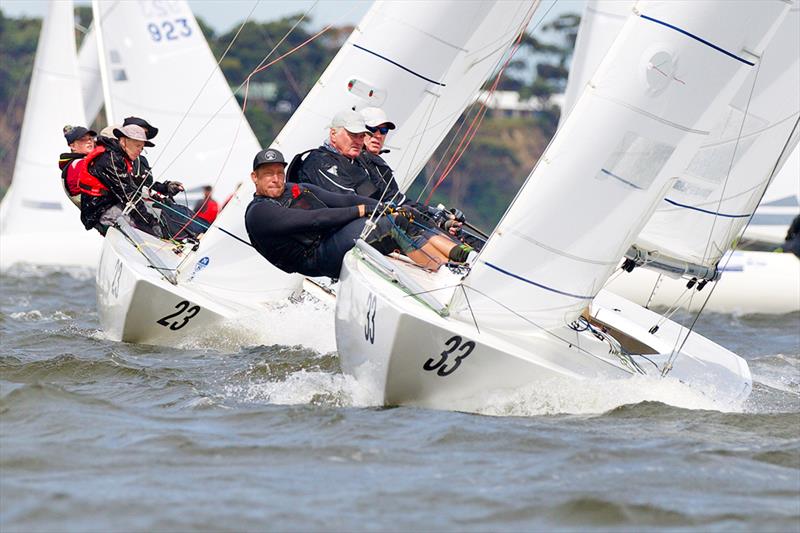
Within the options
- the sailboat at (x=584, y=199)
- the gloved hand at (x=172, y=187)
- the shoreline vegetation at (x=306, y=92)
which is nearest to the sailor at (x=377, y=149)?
the sailboat at (x=584, y=199)

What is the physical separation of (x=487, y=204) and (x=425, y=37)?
36897 mm

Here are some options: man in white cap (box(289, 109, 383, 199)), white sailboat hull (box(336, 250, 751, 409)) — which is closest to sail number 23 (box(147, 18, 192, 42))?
man in white cap (box(289, 109, 383, 199))

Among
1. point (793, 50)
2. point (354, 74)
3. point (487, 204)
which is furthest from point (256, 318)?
point (487, 204)

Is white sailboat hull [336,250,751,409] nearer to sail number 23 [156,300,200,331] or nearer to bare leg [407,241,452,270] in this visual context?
bare leg [407,241,452,270]

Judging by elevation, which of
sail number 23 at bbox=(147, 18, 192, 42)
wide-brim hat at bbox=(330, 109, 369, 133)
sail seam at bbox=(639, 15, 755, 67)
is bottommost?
sail number 23 at bbox=(147, 18, 192, 42)

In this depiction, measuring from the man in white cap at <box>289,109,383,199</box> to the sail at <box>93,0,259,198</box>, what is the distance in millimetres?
8494

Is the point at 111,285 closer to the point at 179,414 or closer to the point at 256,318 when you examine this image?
the point at 256,318

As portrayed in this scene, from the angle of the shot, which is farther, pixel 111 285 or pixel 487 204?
pixel 487 204

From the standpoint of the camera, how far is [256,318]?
326 inches

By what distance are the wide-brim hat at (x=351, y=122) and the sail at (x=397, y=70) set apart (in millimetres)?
1275

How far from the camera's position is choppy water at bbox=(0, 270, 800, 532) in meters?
4.23

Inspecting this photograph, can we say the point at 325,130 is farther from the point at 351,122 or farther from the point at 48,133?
the point at 48,133

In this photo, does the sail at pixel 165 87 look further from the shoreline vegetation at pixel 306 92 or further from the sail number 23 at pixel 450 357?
the shoreline vegetation at pixel 306 92

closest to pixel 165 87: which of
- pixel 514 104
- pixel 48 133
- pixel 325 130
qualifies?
pixel 48 133
